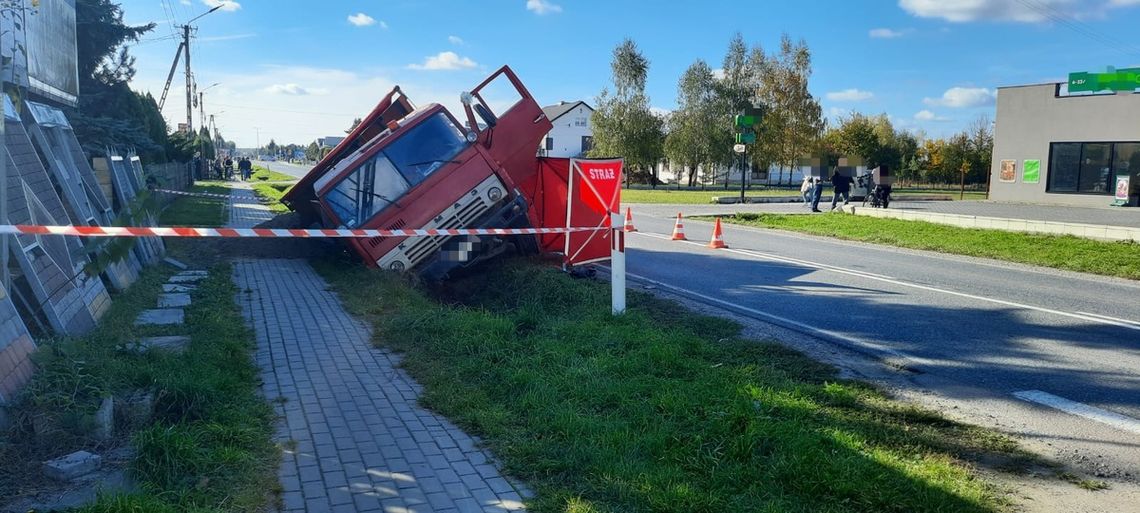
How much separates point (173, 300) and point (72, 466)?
4.98 meters

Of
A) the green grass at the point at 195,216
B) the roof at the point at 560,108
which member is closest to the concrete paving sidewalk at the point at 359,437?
the green grass at the point at 195,216

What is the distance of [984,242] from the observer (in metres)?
15.7

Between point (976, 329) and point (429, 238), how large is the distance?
20.5ft

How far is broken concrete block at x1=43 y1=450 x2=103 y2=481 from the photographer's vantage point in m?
3.94

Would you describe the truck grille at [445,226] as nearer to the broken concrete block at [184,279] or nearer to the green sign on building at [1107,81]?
the broken concrete block at [184,279]

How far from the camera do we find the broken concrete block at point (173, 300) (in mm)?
8336

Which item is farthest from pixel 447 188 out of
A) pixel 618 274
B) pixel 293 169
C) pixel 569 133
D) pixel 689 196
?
pixel 293 169

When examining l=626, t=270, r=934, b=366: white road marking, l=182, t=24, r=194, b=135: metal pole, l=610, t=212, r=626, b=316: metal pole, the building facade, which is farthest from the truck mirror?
l=182, t=24, r=194, b=135: metal pole

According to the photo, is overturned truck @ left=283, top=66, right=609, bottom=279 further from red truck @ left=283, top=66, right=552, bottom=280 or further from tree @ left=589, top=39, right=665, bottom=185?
tree @ left=589, top=39, right=665, bottom=185

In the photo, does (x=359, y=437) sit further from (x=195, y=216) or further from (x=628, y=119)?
(x=628, y=119)

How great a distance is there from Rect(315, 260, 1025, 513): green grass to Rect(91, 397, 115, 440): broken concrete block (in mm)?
1946

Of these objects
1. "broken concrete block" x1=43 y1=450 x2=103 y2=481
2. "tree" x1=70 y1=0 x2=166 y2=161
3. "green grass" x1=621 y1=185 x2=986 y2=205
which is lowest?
"broken concrete block" x1=43 y1=450 x2=103 y2=481

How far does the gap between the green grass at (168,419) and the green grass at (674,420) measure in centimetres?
129

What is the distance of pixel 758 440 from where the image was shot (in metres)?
4.48
